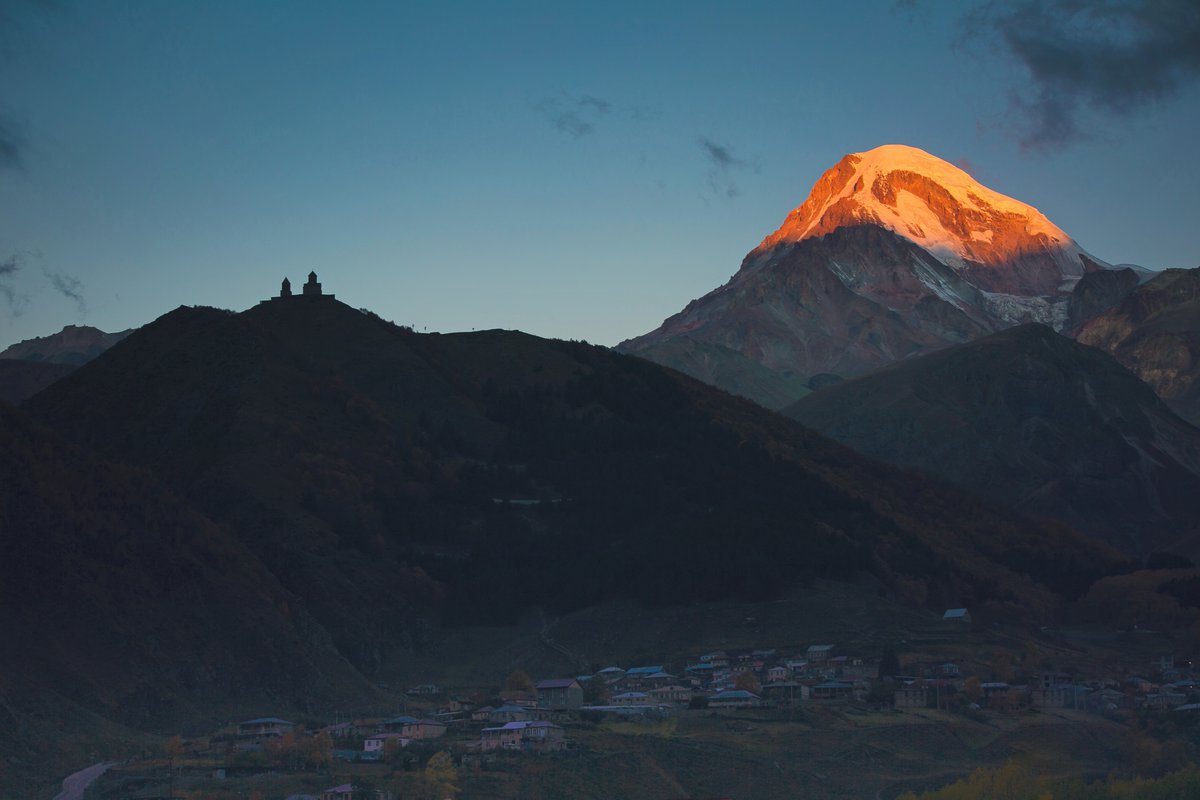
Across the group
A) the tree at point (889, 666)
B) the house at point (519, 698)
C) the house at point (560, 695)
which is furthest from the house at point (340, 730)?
the tree at point (889, 666)

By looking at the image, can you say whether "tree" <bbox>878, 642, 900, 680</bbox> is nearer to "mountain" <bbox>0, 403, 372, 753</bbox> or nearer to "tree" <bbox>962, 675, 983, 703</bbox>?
"tree" <bbox>962, 675, 983, 703</bbox>

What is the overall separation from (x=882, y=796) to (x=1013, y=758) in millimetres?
12915

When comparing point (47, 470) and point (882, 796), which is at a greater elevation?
point (47, 470)

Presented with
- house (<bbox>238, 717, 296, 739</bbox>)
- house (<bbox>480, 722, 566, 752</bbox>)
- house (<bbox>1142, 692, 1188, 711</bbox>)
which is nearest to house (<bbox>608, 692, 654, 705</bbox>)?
house (<bbox>480, 722, 566, 752</bbox>)

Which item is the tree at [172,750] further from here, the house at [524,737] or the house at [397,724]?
the house at [524,737]

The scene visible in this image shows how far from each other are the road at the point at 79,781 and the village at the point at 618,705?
1257 mm

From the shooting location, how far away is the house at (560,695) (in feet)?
487

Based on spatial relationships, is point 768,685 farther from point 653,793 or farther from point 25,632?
point 25,632

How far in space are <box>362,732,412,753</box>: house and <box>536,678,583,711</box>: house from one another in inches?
617

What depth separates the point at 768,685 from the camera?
157 metres

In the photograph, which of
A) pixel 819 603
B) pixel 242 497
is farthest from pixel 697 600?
pixel 242 497

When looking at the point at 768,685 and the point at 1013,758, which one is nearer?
the point at 1013,758

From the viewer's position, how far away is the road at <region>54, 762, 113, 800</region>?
11569 cm

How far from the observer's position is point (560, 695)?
151125mm
